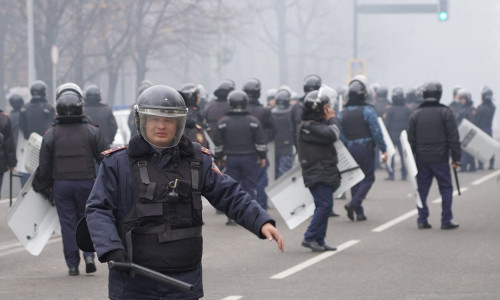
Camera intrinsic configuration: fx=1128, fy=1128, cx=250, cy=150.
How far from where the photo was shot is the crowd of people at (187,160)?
529 cm

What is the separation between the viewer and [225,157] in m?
14.4

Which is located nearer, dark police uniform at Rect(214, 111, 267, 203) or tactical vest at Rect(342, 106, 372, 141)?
dark police uniform at Rect(214, 111, 267, 203)

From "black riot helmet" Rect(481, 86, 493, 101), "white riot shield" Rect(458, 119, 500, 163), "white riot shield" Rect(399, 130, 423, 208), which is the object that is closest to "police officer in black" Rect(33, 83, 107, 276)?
"white riot shield" Rect(399, 130, 423, 208)

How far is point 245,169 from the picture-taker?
46.8ft

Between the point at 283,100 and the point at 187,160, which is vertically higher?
the point at 187,160

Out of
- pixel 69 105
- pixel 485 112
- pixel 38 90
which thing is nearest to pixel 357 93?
pixel 69 105

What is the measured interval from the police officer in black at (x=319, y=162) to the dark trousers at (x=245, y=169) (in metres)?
2.38

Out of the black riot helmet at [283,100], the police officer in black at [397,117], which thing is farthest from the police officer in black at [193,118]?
the police officer in black at [397,117]

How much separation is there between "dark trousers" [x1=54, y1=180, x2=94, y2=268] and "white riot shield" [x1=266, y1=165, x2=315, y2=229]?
9.43ft

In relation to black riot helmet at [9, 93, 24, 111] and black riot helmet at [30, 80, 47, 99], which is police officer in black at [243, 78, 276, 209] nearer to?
black riot helmet at [30, 80, 47, 99]

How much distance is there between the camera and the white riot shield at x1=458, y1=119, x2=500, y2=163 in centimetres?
1872

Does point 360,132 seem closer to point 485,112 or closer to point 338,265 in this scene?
point 338,265

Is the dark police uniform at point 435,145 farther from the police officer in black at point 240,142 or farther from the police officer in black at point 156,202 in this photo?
the police officer in black at point 156,202

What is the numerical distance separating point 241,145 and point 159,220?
890 centimetres
